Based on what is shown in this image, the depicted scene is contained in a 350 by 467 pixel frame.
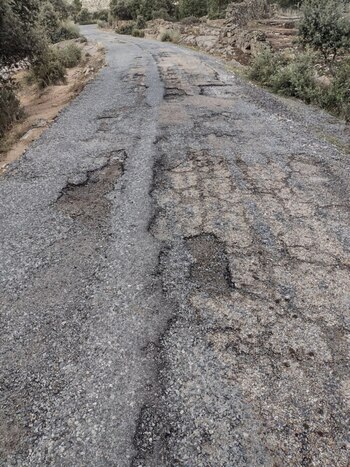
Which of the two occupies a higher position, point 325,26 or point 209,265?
point 325,26

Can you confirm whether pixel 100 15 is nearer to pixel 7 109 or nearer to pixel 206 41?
pixel 206 41

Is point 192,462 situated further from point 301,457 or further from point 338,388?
point 338,388

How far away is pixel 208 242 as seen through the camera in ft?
12.0

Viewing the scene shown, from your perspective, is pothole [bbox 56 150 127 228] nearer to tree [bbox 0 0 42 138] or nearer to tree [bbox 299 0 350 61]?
tree [bbox 0 0 42 138]

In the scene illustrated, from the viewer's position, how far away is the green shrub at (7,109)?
24.6ft

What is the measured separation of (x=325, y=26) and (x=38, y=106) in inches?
307

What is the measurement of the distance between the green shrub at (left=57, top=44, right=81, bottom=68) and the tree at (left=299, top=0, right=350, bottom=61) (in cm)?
852

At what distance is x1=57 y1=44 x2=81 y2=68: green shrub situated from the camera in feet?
42.4

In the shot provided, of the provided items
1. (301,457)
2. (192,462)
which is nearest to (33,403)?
(192,462)

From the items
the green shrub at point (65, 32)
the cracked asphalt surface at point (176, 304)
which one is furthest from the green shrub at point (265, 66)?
the green shrub at point (65, 32)

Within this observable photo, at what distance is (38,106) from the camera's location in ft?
29.4

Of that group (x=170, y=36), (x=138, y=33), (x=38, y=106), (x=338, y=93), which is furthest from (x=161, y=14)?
(x=338, y=93)

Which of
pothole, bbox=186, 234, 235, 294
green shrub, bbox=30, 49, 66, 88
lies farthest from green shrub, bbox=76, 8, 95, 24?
pothole, bbox=186, 234, 235, 294

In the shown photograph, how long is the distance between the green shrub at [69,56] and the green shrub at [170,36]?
25.7ft
